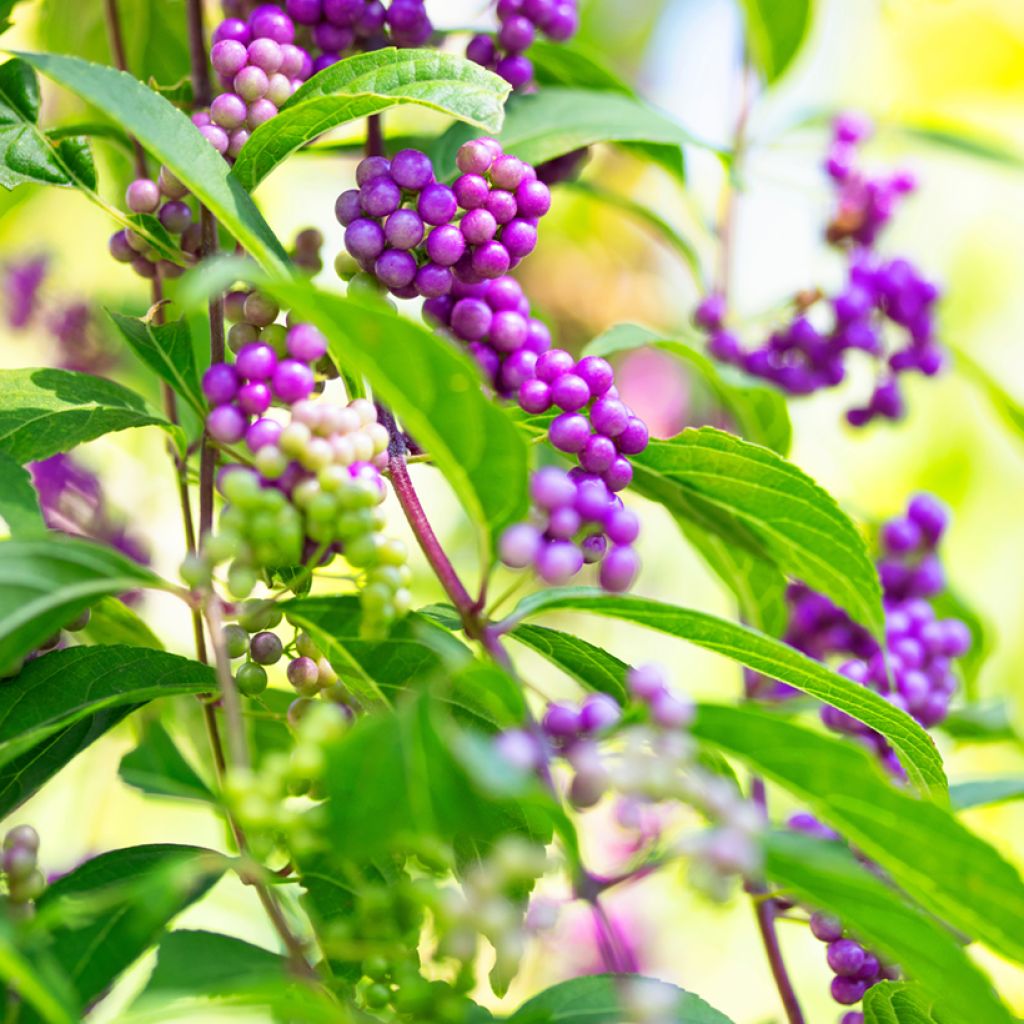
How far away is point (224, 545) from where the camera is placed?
25.5 inches

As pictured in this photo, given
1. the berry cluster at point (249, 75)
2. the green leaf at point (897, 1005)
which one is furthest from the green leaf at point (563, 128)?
the green leaf at point (897, 1005)

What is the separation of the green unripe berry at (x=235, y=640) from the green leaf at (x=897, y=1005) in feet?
1.53

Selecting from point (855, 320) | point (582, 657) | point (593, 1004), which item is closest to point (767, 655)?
point (582, 657)

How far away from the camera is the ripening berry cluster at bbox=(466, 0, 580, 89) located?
3.42ft

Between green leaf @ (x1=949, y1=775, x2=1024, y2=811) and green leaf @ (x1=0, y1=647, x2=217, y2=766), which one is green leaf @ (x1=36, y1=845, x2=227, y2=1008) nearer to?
green leaf @ (x1=0, y1=647, x2=217, y2=766)

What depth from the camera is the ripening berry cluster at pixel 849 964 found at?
0.91 meters

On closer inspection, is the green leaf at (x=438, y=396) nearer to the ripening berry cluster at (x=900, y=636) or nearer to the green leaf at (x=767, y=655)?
the green leaf at (x=767, y=655)

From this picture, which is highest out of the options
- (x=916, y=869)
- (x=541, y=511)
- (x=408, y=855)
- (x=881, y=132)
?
(x=881, y=132)

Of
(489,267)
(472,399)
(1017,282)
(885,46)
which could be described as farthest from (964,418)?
(472,399)

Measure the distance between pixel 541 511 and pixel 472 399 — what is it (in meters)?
0.10

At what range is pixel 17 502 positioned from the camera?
2.32 feet

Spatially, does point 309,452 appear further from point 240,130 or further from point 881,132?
point 881,132

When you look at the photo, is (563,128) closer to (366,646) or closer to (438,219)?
(438,219)

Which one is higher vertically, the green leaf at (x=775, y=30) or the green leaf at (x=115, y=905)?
the green leaf at (x=775, y=30)
